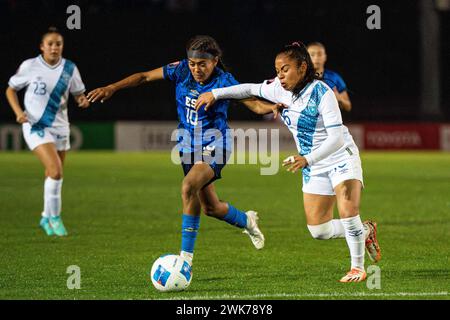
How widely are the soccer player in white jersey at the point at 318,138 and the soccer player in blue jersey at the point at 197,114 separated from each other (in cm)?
33

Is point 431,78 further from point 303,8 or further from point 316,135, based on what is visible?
point 316,135

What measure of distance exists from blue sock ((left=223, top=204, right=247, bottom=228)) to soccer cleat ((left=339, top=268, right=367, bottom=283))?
1778mm

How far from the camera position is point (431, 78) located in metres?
30.4

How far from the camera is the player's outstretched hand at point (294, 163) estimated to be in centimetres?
709

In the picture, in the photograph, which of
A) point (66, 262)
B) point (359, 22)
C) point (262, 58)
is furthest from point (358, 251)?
point (359, 22)

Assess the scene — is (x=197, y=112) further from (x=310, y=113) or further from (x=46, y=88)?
(x=46, y=88)

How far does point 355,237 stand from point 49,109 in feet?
15.9

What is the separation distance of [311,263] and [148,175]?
11.3 meters

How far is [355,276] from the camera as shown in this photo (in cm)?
777

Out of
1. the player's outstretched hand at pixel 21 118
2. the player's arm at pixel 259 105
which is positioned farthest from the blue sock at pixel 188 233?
the player's outstretched hand at pixel 21 118

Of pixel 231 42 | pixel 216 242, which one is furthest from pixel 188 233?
pixel 231 42

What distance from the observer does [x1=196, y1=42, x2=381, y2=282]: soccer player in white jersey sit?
7688 mm

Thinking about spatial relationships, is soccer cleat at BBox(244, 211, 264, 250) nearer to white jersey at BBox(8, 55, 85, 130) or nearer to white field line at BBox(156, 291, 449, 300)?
white field line at BBox(156, 291, 449, 300)

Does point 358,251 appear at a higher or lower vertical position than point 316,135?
lower
